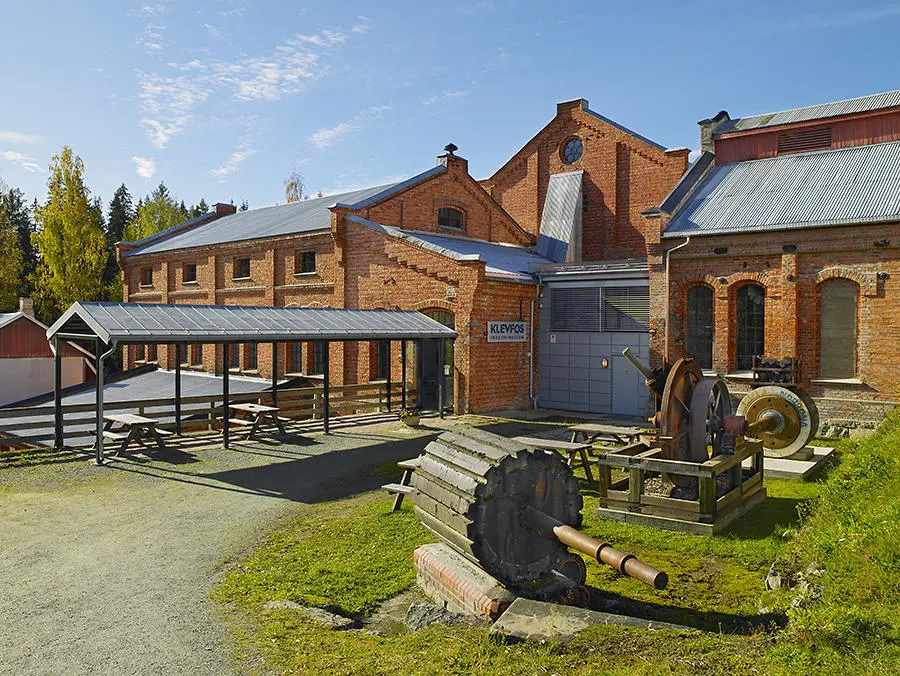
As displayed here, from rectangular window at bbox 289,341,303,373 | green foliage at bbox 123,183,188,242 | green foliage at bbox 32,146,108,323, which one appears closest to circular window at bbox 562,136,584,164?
rectangular window at bbox 289,341,303,373

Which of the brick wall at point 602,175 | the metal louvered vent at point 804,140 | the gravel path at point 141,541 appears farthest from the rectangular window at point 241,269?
the metal louvered vent at point 804,140

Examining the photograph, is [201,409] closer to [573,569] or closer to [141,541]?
[141,541]

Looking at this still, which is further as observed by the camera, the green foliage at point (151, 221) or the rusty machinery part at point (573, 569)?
the green foliage at point (151, 221)

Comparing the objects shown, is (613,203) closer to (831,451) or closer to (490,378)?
(490,378)

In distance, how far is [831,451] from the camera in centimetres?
1305

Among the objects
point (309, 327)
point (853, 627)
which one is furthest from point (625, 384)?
point (853, 627)

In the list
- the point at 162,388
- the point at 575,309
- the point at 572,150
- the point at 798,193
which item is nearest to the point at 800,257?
the point at 798,193

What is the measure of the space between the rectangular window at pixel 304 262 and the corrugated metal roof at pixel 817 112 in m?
14.6

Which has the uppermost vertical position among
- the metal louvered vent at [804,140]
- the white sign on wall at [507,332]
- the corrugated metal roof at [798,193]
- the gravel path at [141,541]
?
the metal louvered vent at [804,140]

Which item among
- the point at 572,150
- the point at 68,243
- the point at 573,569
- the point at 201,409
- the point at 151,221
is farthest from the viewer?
the point at 151,221

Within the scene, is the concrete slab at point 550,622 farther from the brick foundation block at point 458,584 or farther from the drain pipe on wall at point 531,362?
the drain pipe on wall at point 531,362

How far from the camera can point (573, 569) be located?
6293 millimetres

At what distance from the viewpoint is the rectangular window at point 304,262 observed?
2542 centimetres

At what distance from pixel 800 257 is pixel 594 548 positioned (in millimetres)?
13767
